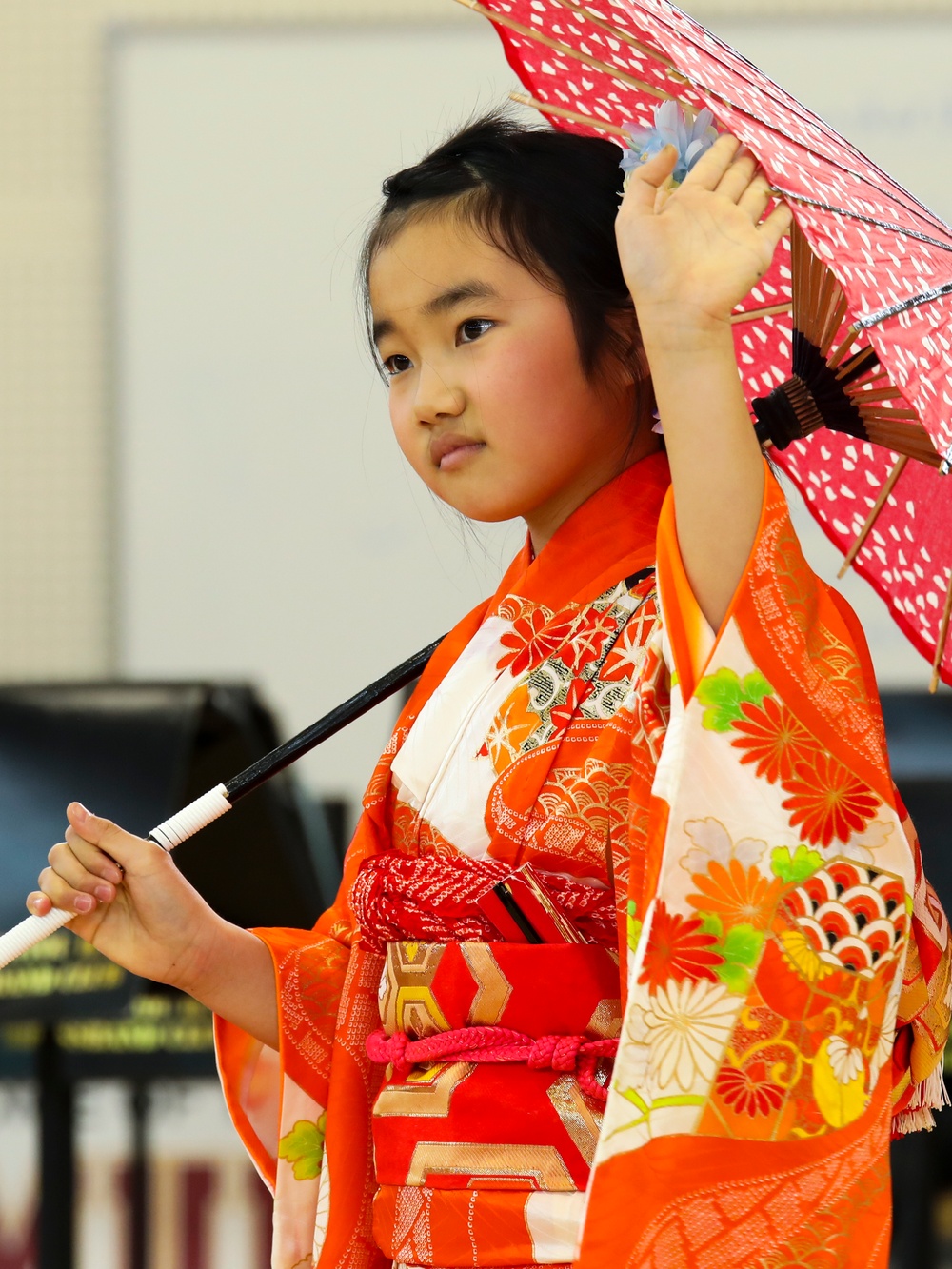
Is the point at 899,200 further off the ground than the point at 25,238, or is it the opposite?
the point at 25,238

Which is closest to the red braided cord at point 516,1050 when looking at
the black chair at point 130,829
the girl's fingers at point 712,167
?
the girl's fingers at point 712,167

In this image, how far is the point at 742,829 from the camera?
0.69 m

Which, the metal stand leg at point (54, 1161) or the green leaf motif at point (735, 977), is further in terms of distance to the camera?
the metal stand leg at point (54, 1161)

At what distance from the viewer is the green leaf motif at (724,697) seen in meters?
0.70

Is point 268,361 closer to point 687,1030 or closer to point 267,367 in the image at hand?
point 267,367

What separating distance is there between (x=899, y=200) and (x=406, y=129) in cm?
193

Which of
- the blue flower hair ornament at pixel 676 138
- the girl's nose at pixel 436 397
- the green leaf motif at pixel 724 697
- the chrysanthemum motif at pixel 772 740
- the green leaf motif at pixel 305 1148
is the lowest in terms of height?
the green leaf motif at pixel 305 1148

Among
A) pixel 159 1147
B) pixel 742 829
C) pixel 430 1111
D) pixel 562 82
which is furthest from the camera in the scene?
pixel 159 1147

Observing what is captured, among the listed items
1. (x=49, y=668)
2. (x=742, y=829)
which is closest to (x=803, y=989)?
(x=742, y=829)

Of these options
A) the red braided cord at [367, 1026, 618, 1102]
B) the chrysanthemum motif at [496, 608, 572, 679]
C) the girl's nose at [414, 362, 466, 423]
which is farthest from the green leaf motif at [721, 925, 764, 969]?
→ the girl's nose at [414, 362, 466, 423]

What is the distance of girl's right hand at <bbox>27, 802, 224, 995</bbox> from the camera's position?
964mm

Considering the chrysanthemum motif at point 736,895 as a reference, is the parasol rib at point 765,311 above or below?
above

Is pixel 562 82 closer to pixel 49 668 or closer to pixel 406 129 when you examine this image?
pixel 406 129

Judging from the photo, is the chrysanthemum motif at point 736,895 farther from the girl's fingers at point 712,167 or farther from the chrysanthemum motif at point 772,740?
the girl's fingers at point 712,167
